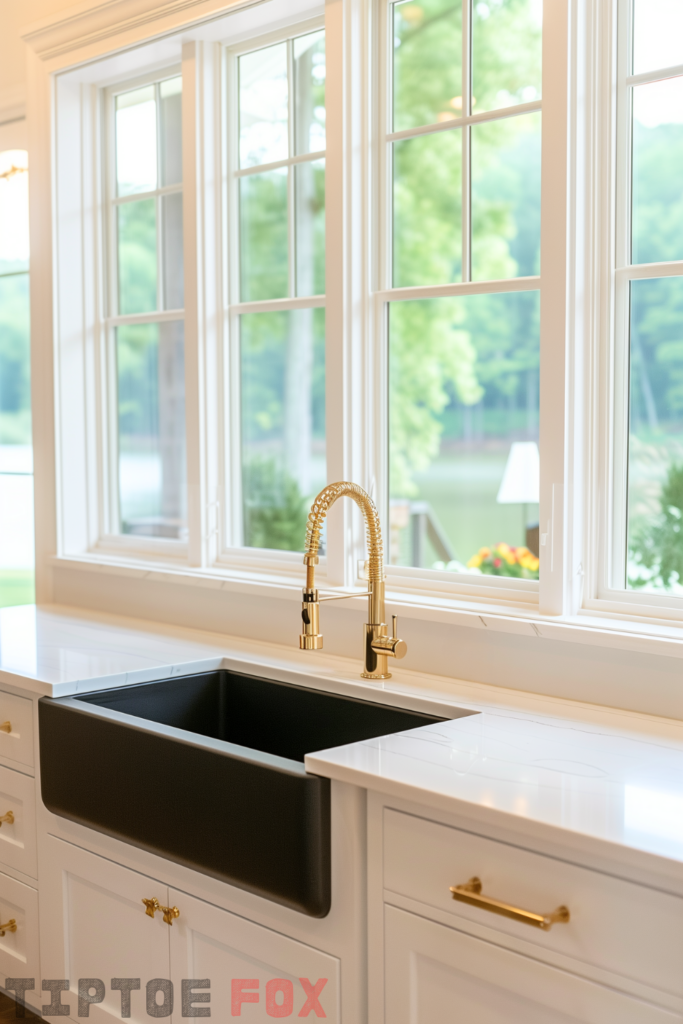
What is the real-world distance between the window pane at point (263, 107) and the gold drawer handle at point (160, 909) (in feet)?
6.71

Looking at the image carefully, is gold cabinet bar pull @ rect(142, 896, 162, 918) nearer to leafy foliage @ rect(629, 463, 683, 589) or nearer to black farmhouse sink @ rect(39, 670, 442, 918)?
black farmhouse sink @ rect(39, 670, 442, 918)

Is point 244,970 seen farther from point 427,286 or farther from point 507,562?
point 507,562

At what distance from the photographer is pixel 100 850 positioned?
2002 millimetres

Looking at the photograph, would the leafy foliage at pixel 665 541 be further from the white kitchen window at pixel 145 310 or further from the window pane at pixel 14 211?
the window pane at pixel 14 211

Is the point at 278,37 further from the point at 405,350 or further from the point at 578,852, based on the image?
the point at 405,350

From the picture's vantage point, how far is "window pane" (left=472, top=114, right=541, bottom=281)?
30.0ft

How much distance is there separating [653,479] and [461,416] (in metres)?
9.00

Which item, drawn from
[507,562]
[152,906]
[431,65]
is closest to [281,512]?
[507,562]

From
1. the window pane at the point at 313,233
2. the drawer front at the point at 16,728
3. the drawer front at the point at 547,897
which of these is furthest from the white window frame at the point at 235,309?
the window pane at the point at 313,233

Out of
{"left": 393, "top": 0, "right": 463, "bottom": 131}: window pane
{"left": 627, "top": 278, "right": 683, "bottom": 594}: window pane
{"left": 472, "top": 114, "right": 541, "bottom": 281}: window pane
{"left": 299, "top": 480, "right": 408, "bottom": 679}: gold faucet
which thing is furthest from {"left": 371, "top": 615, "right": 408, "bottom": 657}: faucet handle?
{"left": 472, "top": 114, "right": 541, "bottom": 281}: window pane

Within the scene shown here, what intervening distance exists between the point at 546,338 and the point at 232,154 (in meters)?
1.37

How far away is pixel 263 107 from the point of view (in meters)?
2.83

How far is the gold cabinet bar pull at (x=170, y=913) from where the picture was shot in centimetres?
181

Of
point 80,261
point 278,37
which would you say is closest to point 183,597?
point 80,261
